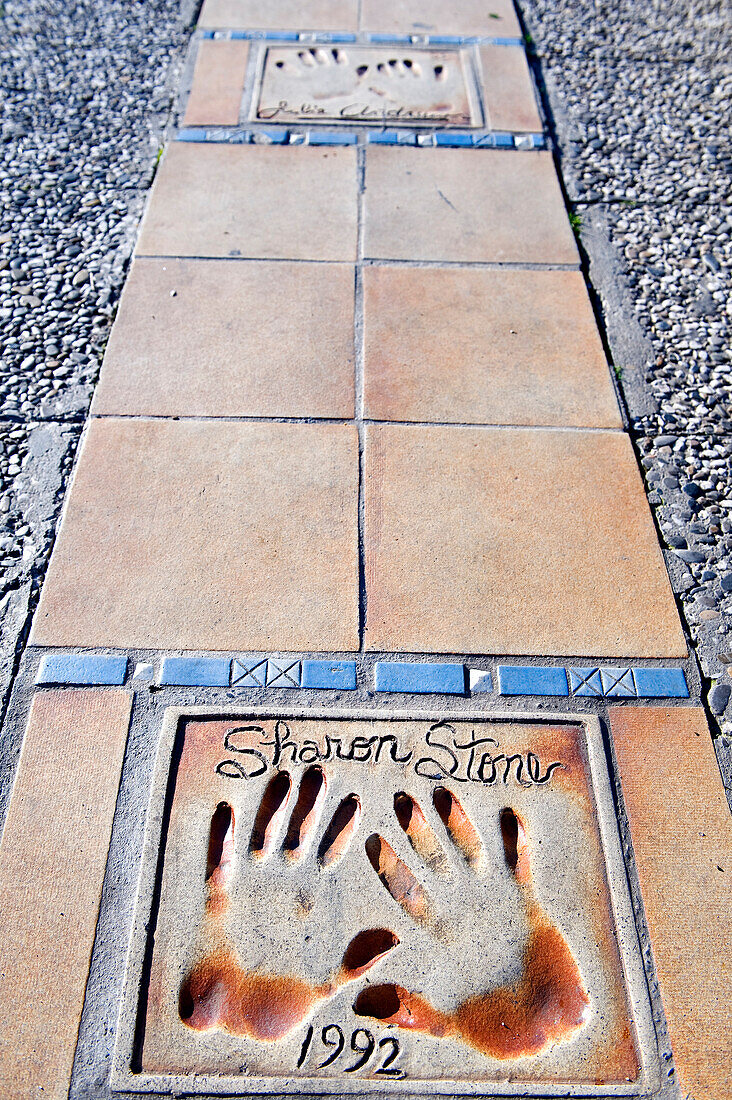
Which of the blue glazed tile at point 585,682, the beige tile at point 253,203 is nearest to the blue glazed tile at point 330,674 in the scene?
the blue glazed tile at point 585,682

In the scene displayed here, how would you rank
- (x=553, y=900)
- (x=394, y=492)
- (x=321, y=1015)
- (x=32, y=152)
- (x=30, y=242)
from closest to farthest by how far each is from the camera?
(x=321, y=1015) → (x=553, y=900) → (x=394, y=492) → (x=30, y=242) → (x=32, y=152)

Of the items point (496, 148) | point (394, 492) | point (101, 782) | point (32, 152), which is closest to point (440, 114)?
point (496, 148)

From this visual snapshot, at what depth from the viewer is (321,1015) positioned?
5.46 feet

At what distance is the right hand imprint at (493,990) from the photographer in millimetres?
1667

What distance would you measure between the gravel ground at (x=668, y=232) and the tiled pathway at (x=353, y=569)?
10 cm

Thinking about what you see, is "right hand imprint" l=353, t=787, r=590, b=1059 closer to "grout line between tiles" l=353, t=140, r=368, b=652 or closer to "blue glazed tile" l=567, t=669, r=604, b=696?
"blue glazed tile" l=567, t=669, r=604, b=696

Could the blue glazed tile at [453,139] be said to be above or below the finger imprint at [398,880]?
above

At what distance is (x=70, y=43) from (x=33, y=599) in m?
3.32

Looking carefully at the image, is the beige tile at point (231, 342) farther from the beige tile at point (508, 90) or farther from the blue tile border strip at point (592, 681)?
the beige tile at point (508, 90)

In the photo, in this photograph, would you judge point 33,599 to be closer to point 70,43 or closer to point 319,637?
point 319,637

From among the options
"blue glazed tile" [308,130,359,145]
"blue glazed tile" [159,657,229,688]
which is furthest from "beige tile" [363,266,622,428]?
"blue glazed tile" [159,657,229,688]

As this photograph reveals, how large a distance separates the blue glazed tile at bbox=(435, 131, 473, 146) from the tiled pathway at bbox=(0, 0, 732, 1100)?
0.04 feet

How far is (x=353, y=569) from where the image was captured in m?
2.30

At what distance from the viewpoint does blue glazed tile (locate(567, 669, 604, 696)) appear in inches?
83.0
